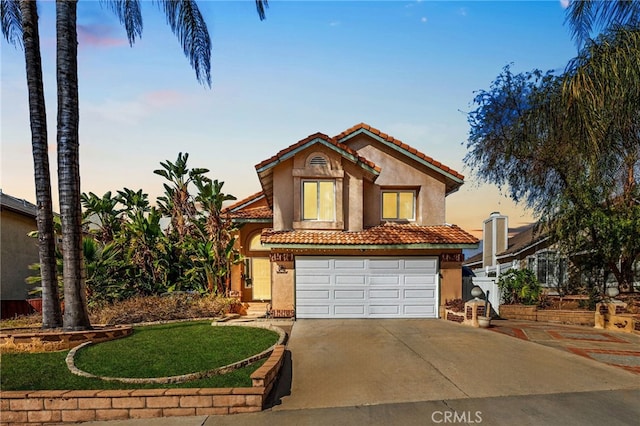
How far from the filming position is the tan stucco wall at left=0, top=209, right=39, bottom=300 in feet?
46.9

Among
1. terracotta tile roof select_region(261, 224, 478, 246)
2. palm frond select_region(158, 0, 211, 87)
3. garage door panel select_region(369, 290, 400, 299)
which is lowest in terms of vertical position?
garage door panel select_region(369, 290, 400, 299)

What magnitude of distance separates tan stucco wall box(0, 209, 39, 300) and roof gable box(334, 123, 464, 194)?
535 inches

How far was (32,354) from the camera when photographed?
24.5 ft

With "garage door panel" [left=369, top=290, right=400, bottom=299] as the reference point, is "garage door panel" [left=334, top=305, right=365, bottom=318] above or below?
below

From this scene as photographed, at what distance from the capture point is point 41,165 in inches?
361

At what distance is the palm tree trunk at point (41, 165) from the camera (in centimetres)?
887

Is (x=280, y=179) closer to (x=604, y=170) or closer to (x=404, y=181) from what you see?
(x=404, y=181)

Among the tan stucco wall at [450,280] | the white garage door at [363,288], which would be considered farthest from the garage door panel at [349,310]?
the tan stucco wall at [450,280]

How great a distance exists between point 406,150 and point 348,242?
4.78 meters

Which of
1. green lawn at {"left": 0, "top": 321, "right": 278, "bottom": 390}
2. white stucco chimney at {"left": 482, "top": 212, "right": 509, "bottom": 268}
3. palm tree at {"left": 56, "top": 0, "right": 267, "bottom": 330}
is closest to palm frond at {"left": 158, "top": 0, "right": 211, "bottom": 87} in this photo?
palm tree at {"left": 56, "top": 0, "right": 267, "bottom": 330}

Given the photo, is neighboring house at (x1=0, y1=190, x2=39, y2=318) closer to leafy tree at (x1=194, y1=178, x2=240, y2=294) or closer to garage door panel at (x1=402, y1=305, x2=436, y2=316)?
leafy tree at (x1=194, y1=178, x2=240, y2=294)

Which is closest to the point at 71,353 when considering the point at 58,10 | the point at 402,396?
the point at 402,396

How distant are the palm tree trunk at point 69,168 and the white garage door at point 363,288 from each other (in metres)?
6.32

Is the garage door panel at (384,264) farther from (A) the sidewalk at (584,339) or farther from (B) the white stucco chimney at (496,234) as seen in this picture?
(B) the white stucco chimney at (496,234)
